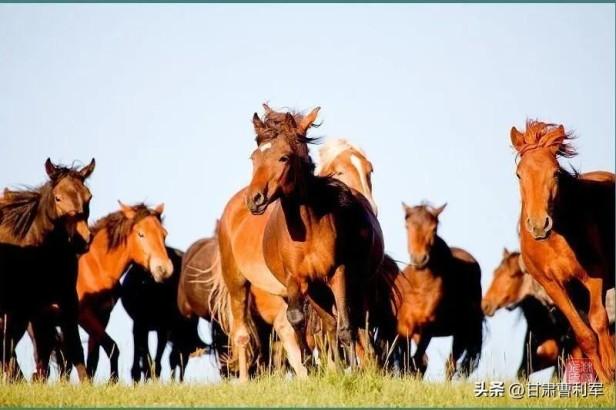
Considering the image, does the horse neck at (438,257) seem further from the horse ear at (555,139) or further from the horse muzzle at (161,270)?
the horse ear at (555,139)

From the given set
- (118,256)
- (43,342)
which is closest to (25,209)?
(43,342)

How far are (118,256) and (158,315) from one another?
217cm

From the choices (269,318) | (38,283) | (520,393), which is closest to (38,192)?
(38,283)

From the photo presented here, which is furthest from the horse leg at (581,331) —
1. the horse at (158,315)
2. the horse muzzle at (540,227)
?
the horse at (158,315)

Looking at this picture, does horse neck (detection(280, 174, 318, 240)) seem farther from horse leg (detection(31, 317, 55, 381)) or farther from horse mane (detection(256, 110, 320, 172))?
horse leg (detection(31, 317, 55, 381))

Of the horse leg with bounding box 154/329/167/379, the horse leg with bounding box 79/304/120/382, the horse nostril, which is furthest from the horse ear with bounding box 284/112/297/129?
the horse leg with bounding box 154/329/167/379

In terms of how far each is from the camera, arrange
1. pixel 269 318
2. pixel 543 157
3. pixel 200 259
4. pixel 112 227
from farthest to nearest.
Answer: pixel 200 259, pixel 112 227, pixel 269 318, pixel 543 157

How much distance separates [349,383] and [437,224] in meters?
8.51

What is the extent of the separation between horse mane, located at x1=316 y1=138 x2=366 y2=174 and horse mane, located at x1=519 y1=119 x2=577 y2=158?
2.57 metres

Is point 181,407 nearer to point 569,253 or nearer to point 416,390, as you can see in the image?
point 416,390

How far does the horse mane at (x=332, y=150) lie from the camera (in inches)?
560

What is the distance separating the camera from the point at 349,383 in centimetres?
1039

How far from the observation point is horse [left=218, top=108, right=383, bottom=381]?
11070 mm

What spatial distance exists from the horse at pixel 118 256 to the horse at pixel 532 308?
231 inches
